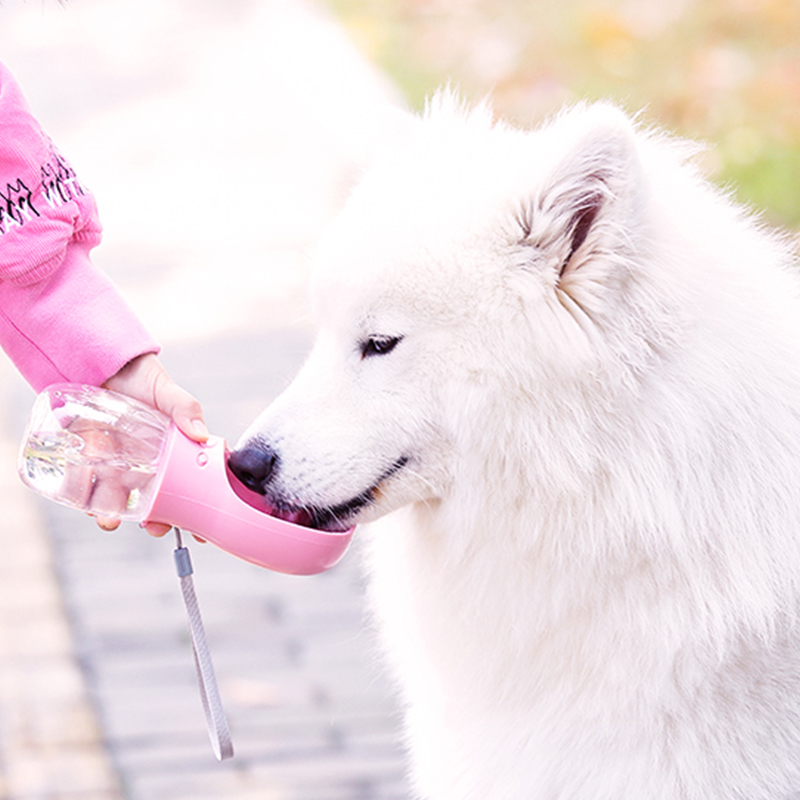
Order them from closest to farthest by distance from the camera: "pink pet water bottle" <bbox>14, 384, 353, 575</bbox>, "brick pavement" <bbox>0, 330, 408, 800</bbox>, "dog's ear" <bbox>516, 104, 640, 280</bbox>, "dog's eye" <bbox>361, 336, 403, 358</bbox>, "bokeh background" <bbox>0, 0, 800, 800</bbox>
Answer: "dog's ear" <bbox>516, 104, 640, 280</bbox> < "dog's eye" <bbox>361, 336, 403, 358</bbox> < "pink pet water bottle" <bbox>14, 384, 353, 575</bbox> < "brick pavement" <bbox>0, 330, 408, 800</bbox> < "bokeh background" <bbox>0, 0, 800, 800</bbox>

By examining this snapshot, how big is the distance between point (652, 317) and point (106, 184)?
590 centimetres

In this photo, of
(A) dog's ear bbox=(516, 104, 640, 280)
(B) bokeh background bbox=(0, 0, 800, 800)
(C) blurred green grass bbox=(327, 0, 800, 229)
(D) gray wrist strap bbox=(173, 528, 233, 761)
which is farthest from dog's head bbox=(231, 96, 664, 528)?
(C) blurred green grass bbox=(327, 0, 800, 229)

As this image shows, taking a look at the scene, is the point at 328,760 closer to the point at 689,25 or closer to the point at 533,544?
the point at 533,544

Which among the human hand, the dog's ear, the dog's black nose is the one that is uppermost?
the dog's ear

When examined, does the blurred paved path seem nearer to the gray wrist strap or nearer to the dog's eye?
the gray wrist strap

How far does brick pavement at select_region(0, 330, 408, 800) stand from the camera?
3258 millimetres

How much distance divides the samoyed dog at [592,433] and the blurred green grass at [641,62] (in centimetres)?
389

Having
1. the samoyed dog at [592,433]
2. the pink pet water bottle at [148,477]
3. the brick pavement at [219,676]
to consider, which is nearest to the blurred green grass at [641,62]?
the brick pavement at [219,676]

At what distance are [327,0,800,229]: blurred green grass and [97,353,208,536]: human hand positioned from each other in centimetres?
408

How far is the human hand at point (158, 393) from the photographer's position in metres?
2.30

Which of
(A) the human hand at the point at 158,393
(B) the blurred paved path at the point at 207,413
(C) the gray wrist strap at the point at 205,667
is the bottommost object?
(B) the blurred paved path at the point at 207,413

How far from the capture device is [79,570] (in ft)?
13.7

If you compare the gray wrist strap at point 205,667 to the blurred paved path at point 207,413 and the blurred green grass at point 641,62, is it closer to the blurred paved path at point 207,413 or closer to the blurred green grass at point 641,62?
the blurred paved path at point 207,413

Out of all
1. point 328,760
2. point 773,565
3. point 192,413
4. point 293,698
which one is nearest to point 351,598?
point 293,698
